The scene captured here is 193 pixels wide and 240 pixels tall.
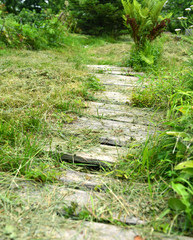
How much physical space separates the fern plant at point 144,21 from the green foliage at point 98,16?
11.7 ft

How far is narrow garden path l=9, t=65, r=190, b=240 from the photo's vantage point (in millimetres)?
1080

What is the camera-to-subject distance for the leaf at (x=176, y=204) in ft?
3.69

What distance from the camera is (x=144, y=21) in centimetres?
475

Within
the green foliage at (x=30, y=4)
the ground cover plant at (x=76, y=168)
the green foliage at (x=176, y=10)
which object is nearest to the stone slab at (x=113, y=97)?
the ground cover plant at (x=76, y=168)

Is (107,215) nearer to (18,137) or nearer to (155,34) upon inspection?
(18,137)

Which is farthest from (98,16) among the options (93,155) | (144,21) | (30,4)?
(30,4)

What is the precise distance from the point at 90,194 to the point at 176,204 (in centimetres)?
52

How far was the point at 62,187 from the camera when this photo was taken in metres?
1.38

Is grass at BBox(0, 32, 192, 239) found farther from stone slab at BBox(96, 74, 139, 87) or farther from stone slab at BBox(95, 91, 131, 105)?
stone slab at BBox(96, 74, 139, 87)

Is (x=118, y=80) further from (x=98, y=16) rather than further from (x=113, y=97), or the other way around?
(x=98, y=16)

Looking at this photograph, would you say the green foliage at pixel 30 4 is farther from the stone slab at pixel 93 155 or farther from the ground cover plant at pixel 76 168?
the stone slab at pixel 93 155

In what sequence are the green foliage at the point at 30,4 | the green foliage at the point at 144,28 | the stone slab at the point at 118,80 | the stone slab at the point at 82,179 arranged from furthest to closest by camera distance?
the green foliage at the point at 30,4, the green foliage at the point at 144,28, the stone slab at the point at 118,80, the stone slab at the point at 82,179

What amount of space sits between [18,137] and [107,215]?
3.37 ft

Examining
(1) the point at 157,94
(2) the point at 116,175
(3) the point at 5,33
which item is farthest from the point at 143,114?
(3) the point at 5,33
